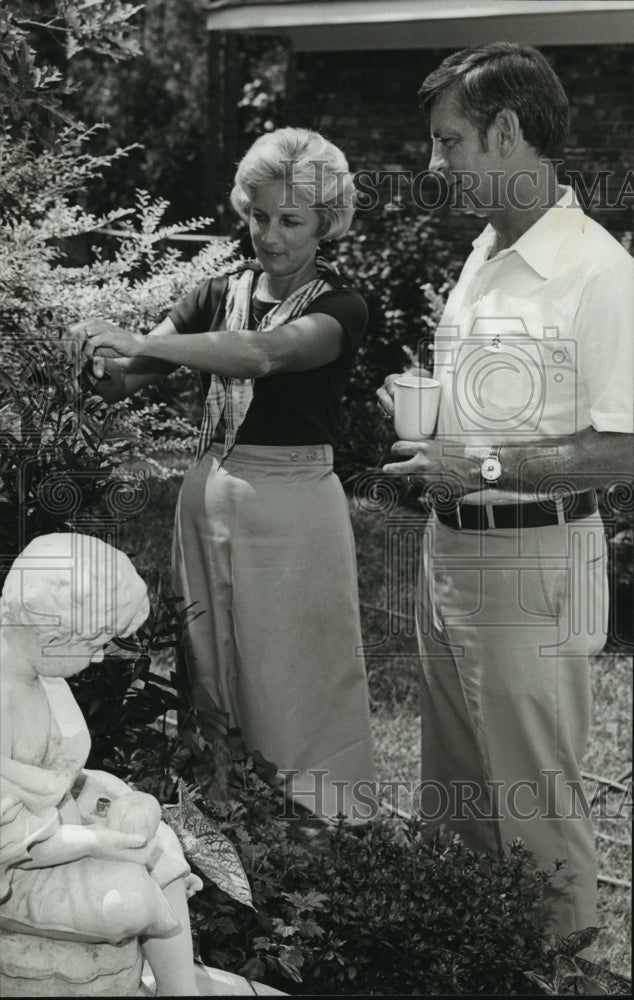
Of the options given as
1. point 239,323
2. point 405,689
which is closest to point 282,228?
point 239,323

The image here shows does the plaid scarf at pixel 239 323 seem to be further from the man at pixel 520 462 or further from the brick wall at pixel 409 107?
the brick wall at pixel 409 107

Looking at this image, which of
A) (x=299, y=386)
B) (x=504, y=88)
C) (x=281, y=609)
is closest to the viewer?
(x=504, y=88)

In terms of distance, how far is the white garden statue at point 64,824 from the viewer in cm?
190

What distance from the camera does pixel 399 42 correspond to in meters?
4.10

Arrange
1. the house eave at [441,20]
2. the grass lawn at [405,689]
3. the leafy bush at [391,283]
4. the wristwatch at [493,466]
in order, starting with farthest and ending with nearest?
the leafy bush at [391,283], the grass lawn at [405,689], the house eave at [441,20], the wristwatch at [493,466]

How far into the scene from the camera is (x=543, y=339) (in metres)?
2.73

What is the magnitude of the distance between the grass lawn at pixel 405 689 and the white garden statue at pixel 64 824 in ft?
4.33

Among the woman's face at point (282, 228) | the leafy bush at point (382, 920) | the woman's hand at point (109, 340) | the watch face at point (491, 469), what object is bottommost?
the leafy bush at point (382, 920)

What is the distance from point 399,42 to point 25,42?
1390 mm

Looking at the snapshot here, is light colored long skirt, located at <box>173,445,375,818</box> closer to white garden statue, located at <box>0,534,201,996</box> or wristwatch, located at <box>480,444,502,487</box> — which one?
wristwatch, located at <box>480,444,502,487</box>

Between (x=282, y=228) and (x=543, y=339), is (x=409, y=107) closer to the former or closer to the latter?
(x=282, y=228)

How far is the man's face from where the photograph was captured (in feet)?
8.92

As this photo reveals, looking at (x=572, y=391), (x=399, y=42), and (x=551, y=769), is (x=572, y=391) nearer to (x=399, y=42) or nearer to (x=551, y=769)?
(x=551, y=769)

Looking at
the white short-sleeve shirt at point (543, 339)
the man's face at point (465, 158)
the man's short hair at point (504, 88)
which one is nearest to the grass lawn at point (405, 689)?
the white short-sleeve shirt at point (543, 339)
